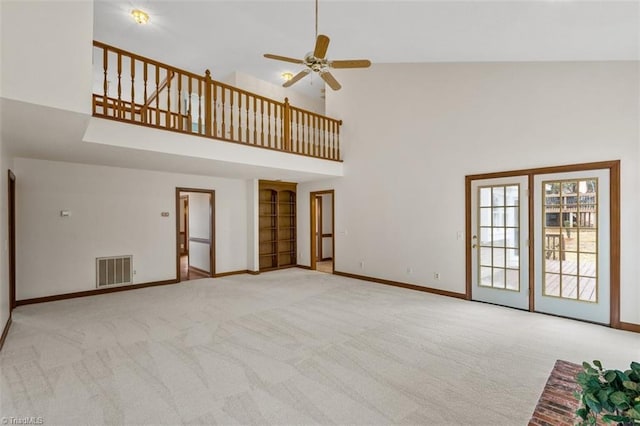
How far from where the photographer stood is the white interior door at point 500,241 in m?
4.67

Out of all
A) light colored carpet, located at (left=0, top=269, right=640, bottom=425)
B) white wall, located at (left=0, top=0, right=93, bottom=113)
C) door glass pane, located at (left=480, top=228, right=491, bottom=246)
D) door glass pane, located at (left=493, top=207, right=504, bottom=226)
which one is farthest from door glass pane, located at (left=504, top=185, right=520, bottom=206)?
white wall, located at (left=0, top=0, right=93, bottom=113)

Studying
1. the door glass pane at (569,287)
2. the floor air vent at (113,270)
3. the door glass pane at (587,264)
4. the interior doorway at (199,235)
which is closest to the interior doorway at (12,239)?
the floor air vent at (113,270)

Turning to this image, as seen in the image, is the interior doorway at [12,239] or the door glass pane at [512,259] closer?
the interior doorway at [12,239]

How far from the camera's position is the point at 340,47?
4.39 metres

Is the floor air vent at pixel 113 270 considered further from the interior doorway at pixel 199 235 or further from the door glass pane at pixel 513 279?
the door glass pane at pixel 513 279

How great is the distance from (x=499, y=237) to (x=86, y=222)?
705 cm

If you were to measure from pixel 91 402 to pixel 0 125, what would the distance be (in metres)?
2.79

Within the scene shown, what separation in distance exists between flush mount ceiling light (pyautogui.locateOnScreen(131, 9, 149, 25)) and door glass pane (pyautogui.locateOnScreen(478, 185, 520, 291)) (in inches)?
242

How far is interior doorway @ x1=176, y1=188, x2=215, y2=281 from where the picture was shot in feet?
22.0

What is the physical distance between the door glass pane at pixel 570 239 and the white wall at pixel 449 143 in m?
0.31

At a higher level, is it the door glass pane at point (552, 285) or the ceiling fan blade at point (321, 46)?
the ceiling fan blade at point (321, 46)

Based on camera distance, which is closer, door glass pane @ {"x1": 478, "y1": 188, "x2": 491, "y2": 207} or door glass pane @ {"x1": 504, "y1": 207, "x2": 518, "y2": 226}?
door glass pane @ {"x1": 504, "y1": 207, "x2": 518, "y2": 226}

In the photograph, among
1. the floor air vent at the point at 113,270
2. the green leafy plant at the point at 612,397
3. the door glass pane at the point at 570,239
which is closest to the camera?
the green leafy plant at the point at 612,397

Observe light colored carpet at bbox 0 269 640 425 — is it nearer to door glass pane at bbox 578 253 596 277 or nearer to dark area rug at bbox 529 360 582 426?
dark area rug at bbox 529 360 582 426
